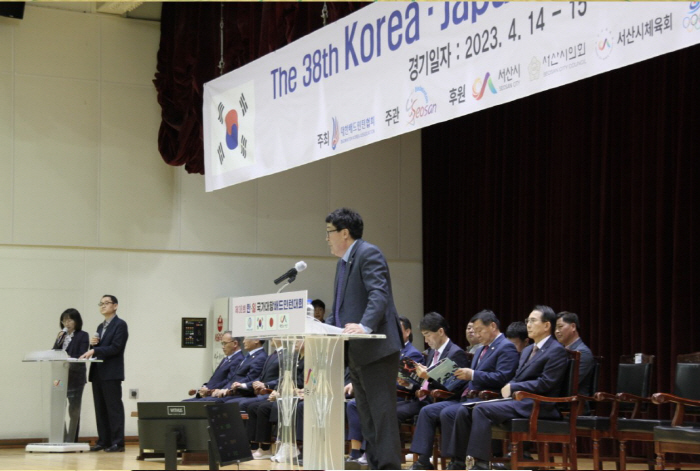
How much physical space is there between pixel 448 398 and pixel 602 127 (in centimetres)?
326

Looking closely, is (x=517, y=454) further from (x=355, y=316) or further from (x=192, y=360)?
(x=192, y=360)

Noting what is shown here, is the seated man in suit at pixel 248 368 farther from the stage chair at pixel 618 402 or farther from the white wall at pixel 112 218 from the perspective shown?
the stage chair at pixel 618 402

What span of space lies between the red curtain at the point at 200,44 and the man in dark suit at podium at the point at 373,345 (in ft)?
7.39

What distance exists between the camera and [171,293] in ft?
33.0

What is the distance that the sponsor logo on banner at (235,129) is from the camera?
22.1 ft

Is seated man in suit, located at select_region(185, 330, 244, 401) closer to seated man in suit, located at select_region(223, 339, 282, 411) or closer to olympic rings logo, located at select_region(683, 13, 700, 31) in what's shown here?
seated man in suit, located at select_region(223, 339, 282, 411)

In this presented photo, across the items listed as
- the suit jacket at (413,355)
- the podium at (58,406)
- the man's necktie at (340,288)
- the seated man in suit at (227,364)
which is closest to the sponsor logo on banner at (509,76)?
the man's necktie at (340,288)

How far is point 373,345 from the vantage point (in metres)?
4.79

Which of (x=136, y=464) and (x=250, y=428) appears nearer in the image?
(x=136, y=464)

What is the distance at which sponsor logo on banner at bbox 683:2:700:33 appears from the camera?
3.84 metres

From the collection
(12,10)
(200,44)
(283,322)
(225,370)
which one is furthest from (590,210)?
(12,10)

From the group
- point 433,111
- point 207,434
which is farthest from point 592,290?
point 207,434

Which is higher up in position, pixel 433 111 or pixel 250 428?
pixel 433 111

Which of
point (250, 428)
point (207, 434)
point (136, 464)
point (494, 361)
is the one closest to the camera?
point (207, 434)
